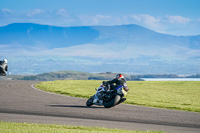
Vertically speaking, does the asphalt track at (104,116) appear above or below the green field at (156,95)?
below

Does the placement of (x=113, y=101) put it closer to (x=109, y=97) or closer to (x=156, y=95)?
(x=109, y=97)

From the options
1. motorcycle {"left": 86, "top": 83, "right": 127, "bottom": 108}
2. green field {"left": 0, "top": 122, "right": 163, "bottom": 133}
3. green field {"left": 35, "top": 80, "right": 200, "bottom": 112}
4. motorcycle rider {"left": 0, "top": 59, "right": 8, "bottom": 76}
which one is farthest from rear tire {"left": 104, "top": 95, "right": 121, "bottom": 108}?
motorcycle rider {"left": 0, "top": 59, "right": 8, "bottom": 76}

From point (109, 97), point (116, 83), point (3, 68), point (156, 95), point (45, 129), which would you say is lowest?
point (45, 129)

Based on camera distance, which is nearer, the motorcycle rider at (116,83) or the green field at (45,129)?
the green field at (45,129)

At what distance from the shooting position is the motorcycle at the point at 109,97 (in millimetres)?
18062

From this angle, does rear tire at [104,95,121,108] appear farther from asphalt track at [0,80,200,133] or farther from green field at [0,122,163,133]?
green field at [0,122,163,133]

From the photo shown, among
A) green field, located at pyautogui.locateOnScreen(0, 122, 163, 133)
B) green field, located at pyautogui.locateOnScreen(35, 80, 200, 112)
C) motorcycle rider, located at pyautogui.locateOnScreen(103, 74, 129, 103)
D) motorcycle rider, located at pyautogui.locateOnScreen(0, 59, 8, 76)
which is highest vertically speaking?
motorcycle rider, located at pyautogui.locateOnScreen(0, 59, 8, 76)

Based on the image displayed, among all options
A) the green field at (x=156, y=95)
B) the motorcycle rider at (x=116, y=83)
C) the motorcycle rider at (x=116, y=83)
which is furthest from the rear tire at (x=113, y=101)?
the green field at (x=156, y=95)

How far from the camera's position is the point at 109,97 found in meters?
18.5

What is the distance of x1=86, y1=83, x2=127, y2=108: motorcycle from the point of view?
59.3 feet

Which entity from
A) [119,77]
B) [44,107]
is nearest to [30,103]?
[44,107]

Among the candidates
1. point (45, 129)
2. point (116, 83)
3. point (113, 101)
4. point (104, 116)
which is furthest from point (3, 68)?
point (116, 83)

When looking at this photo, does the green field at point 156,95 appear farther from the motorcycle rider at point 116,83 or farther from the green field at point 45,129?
the green field at point 45,129

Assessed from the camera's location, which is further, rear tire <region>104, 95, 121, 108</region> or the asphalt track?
rear tire <region>104, 95, 121, 108</region>
